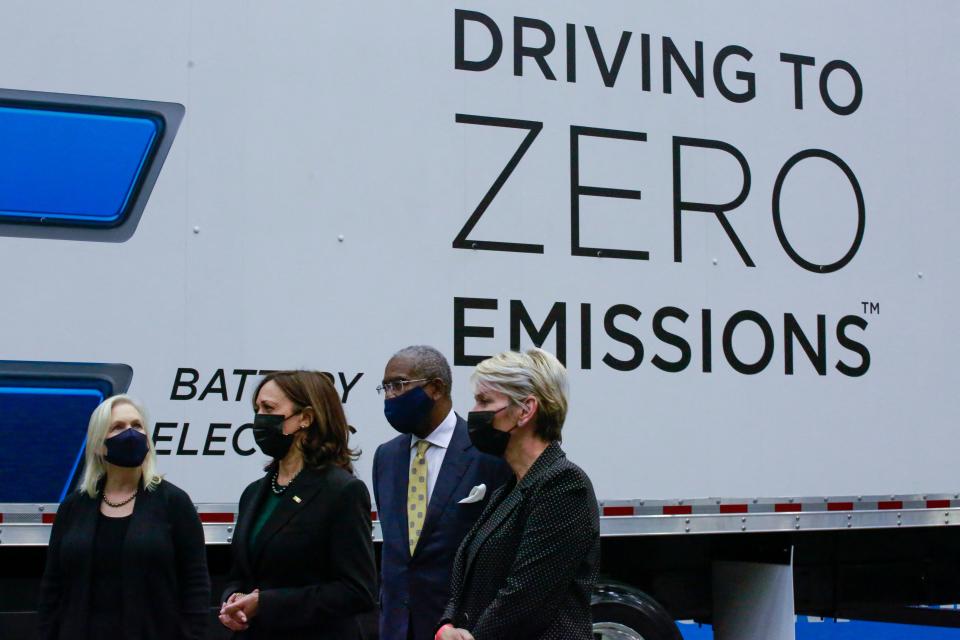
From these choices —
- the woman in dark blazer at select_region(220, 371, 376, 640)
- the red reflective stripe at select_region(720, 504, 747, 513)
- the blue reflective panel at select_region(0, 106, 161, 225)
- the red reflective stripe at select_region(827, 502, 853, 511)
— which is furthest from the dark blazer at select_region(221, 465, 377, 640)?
the red reflective stripe at select_region(827, 502, 853, 511)

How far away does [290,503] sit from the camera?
11.9ft

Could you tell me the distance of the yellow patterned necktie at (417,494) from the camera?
4.11 metres

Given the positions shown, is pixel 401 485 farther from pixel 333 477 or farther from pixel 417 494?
pixel 333 477

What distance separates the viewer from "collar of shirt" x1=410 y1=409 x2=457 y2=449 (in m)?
4.21

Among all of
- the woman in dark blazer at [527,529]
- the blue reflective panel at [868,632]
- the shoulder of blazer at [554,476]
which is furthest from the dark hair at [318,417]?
the blue reflective panel at [868,632]

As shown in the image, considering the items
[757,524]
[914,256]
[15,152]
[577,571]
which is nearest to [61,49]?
[15,152]

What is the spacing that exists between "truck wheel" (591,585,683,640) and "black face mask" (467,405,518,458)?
2.33 metres

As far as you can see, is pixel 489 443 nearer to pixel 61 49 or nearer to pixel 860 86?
pixel 61 49

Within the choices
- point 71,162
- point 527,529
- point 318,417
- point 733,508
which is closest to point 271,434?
point 318,417

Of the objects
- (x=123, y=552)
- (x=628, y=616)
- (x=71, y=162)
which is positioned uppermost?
(x=71, y=162)

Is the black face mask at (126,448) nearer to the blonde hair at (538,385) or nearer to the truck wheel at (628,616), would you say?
the blonde hair at (538,385)

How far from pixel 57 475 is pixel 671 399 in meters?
2.52

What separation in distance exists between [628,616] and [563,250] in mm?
1608

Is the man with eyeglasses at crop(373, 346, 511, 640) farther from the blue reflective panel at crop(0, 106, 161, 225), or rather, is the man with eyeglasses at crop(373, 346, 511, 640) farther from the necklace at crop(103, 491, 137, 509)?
the blue reflective panel at crop(0, 106, 161, 225)
